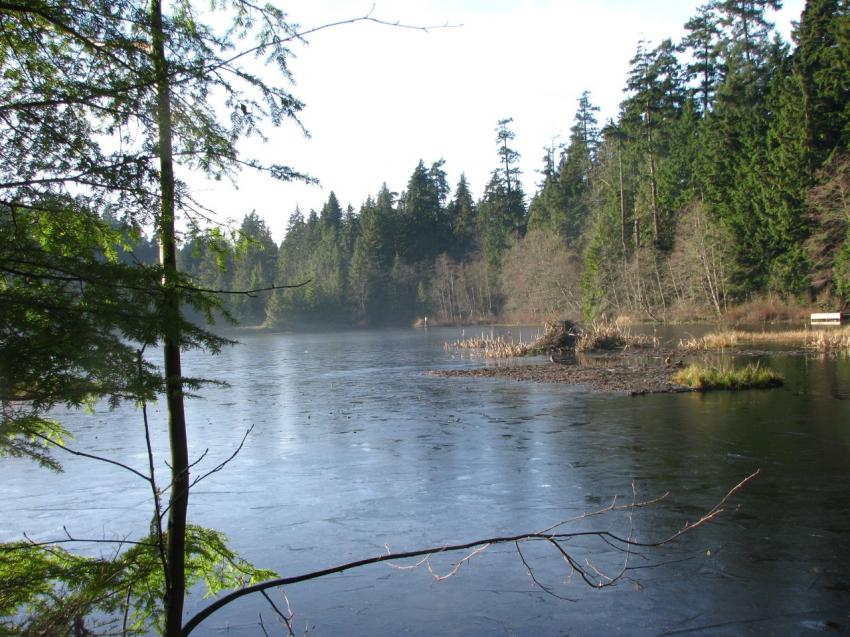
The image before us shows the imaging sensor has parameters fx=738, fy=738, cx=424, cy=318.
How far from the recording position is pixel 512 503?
33.7ft

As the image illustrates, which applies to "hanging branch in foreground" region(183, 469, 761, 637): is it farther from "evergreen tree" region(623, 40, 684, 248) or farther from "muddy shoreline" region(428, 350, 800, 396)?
"evergreen tree" region(623, 40, 684, 248)

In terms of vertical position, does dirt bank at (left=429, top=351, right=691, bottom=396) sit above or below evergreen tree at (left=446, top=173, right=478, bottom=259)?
below

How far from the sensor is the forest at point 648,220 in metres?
48.5

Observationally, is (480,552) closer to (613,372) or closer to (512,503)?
(512,503)

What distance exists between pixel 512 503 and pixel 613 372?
17049 mm

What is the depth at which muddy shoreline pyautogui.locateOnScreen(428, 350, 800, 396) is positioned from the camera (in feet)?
73.2

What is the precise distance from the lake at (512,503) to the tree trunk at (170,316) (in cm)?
281

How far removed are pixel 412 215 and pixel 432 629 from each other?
106 metres

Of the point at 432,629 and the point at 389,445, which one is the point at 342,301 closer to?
the point at 389,445

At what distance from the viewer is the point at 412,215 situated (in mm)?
110875

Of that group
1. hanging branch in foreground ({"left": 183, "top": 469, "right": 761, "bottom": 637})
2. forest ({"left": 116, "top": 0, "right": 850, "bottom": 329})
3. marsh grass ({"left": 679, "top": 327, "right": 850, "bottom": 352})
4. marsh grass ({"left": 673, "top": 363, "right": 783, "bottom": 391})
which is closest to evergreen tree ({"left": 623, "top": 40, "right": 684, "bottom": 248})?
forest ({"left": 116, "top": 0, "right": 850, "bottom": 329})

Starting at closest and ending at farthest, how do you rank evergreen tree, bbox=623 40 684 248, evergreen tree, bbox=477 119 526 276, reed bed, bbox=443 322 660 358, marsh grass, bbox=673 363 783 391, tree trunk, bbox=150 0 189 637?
tree trunk, bbox=150 0 189 637 → marsh grass, bbox=673 363 783 391 → reed bed, bbox=443 322 660 358 → evergreen tree, bbox=623 40 684 248 → evergreen tree, bbox=477 119 526 276

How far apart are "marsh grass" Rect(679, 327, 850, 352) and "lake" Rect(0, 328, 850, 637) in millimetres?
11375

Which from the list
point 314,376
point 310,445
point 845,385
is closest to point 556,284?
point 314,376
